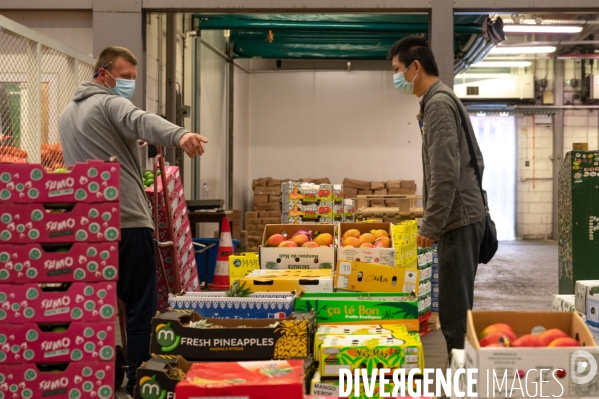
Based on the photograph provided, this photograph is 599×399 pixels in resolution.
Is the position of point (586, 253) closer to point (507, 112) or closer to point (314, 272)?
point (314, 272)

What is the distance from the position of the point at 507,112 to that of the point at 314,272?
16.5 metres

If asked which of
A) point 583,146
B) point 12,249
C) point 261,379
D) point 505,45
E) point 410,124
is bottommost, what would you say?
point 261,379

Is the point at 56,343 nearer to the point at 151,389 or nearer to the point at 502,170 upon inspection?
the point at 151,389

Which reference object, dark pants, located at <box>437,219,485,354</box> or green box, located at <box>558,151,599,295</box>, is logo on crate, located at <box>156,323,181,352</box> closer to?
dark pants, located at <box>437,219,485,354</box>

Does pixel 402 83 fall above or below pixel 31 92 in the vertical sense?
below

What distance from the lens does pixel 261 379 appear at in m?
2.08

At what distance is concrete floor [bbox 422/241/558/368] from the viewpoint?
639cm

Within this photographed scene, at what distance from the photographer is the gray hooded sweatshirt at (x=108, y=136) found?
11.8 feet

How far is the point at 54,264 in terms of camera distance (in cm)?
295

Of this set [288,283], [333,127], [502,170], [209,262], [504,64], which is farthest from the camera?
[502,170]

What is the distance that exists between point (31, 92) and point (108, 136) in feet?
5.82

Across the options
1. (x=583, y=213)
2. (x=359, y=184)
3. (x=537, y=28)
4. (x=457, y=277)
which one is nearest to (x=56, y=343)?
(x=457, y=277)

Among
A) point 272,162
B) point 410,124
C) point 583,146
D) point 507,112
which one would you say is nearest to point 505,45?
point 410,124

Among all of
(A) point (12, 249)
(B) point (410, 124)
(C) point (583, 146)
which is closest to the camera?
(A) point (12, 249)
